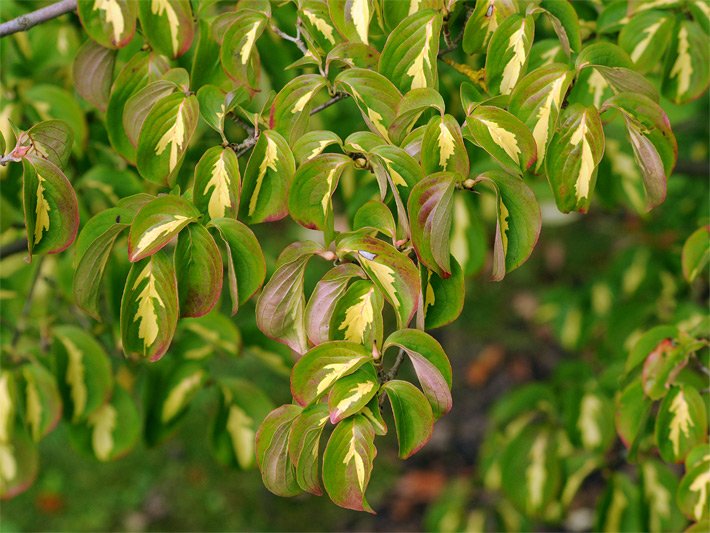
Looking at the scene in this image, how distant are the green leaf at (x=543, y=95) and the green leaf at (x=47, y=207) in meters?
0.48

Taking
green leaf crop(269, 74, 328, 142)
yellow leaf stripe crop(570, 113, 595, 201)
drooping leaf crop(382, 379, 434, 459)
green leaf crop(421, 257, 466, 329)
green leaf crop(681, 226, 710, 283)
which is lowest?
green leaf crop(681, 226, 710, 283)

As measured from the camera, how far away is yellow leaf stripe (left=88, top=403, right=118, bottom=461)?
127 centimetres

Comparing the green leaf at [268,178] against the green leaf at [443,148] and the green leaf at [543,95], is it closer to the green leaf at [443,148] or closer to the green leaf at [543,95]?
the green leaf at [443,148]

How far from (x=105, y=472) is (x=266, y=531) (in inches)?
23.1

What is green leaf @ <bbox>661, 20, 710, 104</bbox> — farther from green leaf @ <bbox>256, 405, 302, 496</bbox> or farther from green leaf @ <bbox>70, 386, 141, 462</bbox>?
green leaf @ <bbox>70, 386, 141, 462</bbox>

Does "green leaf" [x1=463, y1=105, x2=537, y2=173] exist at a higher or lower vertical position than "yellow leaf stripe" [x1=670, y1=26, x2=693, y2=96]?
higher

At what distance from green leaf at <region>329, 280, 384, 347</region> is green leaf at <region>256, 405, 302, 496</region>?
0.31 ft

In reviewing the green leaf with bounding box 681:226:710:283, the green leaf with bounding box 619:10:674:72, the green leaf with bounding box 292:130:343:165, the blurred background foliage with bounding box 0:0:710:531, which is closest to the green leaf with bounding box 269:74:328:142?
the green leaf with bounding box 292:130:343:165

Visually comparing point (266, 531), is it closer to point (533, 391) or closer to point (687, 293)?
point (533, 391)

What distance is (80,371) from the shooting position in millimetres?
1180

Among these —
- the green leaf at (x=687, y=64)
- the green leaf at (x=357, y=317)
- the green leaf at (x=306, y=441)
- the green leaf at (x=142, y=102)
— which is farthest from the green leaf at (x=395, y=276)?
the green leaf at (x=687, y=64)

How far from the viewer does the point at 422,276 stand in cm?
76

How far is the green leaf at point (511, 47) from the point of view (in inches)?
31.0

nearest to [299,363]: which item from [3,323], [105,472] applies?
[3,323]
